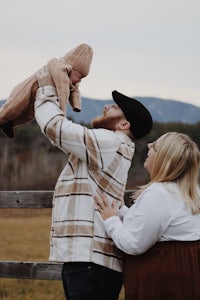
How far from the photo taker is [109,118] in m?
3.55

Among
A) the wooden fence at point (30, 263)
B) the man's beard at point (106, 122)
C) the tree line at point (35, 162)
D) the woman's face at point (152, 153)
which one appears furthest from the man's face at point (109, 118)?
the tree line at point (35, 162)

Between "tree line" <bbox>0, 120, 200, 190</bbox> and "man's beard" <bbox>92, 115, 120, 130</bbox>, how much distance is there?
14833 millimetres

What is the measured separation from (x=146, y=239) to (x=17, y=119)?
876 mm

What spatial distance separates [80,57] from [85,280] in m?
1.05

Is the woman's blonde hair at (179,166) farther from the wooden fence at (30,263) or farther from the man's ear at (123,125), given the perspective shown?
the wooden fence at (30,263)

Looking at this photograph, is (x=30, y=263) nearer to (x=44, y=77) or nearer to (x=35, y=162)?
(x=44, y=77)

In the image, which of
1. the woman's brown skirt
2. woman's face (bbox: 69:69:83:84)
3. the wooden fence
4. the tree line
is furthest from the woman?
the tree line

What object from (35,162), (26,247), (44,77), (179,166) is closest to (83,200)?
(179,166)

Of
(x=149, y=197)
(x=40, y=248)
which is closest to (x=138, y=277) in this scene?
(x=149, y=197)

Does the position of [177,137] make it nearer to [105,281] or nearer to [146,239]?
[146,239]

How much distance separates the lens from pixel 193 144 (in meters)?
3.48

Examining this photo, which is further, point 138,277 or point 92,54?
point 92,54

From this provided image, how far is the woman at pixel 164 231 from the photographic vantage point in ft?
11.0

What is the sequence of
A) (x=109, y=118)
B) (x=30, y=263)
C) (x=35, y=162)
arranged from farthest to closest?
1. (x=35, y=162)
2. (x=30, y=263)
3. (x=109, y=118)
